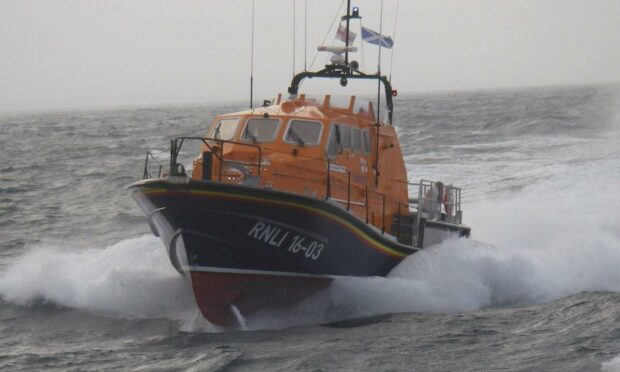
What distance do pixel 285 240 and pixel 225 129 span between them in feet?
6.96

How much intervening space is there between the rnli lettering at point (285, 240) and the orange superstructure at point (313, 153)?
1.51 feet

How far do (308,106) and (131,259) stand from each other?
353 centimetres

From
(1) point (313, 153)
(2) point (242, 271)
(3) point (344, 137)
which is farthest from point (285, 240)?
(3) point (344, 137)

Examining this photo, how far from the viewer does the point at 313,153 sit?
11031 mm

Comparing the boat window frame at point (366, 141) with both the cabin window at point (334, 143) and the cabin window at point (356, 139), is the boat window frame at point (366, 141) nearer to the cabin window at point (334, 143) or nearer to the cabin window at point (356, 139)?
the cabin window at point (356, 139)

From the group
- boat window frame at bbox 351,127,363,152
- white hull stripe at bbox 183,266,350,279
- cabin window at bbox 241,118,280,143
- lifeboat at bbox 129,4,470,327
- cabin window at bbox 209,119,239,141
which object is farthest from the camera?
boat window frame at bbox 351,127,363,152

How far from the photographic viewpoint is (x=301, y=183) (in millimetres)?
10836

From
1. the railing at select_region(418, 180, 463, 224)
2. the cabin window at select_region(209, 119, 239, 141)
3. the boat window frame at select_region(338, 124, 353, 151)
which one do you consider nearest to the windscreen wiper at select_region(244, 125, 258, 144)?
the cabin window at select_region(209, 119, 239, 141)

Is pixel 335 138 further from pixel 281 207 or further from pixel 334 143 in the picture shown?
pixel 281 207

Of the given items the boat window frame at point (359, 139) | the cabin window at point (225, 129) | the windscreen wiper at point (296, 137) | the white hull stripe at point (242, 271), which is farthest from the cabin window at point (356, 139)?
the white hull stripe at point (242, 271)

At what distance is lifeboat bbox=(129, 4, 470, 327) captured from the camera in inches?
389

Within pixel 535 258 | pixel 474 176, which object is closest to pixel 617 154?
pixel 474 176

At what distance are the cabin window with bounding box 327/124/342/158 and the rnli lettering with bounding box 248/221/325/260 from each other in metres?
1.31

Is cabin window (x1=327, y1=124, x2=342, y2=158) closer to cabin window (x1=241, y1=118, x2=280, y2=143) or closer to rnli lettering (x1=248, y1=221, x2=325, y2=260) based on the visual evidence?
cabin window (x1=241, y1=118, x2=280, y2=143)
